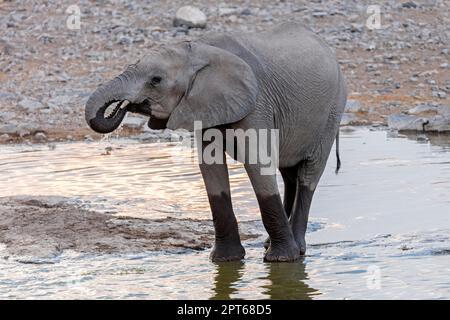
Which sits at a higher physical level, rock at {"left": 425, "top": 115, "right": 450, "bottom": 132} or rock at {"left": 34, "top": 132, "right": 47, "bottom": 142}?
rock at {"left": 425, "top": 115, "right": 450, "bottom": 132}

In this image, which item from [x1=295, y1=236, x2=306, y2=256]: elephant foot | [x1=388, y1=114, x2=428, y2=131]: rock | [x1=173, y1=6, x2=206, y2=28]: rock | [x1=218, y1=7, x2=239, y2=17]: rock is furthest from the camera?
[x1=218, y1=7, x2=239, y2=17]: rock

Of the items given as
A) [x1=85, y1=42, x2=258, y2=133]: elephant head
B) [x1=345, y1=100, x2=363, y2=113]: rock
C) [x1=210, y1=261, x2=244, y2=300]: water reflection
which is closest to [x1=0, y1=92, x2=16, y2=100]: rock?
[x1=345, y1=100, x2=363, y2=113]: rock

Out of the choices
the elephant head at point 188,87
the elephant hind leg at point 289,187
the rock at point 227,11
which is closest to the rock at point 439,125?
the elephant hind leg at point 289,187

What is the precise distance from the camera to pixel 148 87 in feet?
22.8

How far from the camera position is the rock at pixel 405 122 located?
47.4 feet

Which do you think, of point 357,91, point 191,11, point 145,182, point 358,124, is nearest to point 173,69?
point 145,182

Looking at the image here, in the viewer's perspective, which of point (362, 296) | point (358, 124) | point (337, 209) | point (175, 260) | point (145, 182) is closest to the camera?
point (362, 296)

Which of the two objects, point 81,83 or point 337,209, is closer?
point 337,209

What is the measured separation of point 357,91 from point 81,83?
4390 mm

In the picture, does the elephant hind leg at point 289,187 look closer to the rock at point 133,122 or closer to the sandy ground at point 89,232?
the sandy ground at point 89,232

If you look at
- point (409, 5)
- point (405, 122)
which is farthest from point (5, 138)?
point (409, 5)

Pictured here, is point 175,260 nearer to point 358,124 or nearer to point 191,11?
point 358,124

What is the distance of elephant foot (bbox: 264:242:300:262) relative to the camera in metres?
7.46

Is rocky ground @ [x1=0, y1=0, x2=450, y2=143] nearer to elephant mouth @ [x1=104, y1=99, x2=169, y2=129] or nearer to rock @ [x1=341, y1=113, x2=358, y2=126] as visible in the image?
rock @ [x1=341, y1=113, x2=358, y2=126]
